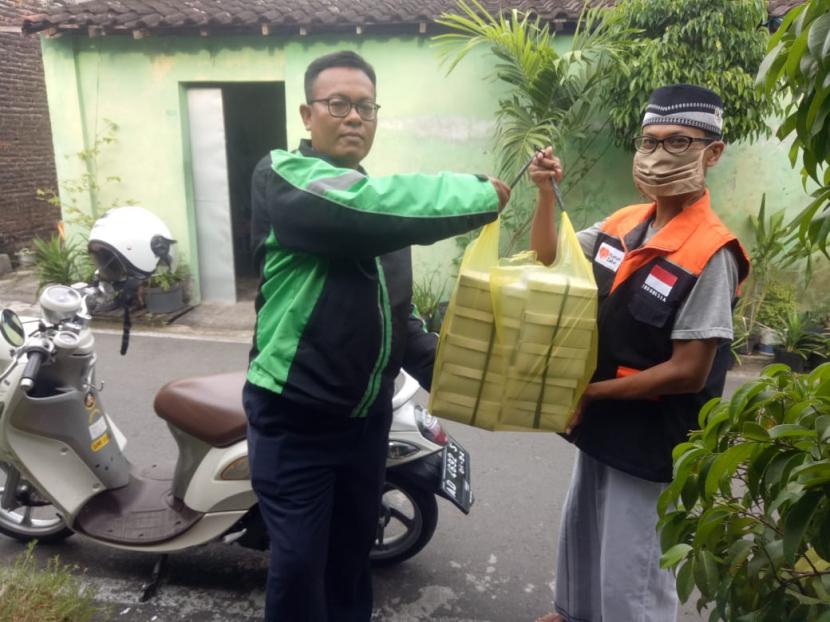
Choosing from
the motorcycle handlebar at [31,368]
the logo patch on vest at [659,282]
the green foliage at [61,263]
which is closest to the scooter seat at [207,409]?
the motorcycle handlebar at [31,368]

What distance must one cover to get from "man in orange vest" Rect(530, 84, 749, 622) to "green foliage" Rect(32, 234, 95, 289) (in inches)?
269

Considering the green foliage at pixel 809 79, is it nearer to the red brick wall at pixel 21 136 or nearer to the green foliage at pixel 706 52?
the green foliage at pixel 706 52

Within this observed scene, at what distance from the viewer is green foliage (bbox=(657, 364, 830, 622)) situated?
85 centimetres

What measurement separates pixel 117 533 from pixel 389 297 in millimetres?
1626

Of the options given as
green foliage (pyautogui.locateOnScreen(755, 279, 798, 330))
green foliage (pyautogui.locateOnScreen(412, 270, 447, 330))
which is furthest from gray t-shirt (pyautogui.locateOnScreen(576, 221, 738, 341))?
green foliage (pyautogui.locateOnScreen(755, 279, 798, 330))

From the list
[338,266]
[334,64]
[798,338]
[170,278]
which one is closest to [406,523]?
[338,266]

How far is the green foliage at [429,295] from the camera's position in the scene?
6.55m

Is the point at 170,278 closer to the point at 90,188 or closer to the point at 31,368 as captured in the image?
the point at 90,188

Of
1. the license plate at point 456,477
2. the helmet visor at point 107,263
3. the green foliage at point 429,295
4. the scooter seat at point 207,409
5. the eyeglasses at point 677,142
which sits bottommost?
the green foliage at point 429,295

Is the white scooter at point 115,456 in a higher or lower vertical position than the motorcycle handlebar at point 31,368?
lower

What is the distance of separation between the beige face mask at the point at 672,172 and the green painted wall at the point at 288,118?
493cm

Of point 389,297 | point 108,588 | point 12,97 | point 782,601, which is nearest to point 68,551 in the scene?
point 108,588

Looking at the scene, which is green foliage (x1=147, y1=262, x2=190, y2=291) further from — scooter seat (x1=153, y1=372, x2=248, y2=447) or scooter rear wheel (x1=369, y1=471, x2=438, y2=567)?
scooter rear wheel (x1=369, y1=471, x2=438, y2=567)

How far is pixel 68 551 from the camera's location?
117 inches
